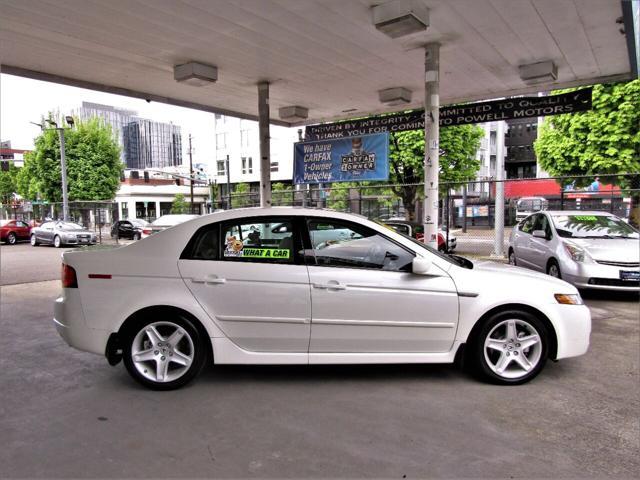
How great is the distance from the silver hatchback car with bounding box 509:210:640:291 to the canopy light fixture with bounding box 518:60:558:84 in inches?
106

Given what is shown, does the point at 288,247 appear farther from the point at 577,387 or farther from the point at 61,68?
the point at 61,68

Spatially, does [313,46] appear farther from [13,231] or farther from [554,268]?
[13,231]

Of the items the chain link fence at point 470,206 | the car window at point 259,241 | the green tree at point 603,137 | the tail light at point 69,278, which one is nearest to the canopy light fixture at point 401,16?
the car window at point 259,241

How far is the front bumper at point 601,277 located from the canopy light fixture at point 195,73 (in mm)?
7033

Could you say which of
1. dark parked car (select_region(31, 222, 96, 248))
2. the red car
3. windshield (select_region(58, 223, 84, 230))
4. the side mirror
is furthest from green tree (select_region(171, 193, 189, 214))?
the side mirror

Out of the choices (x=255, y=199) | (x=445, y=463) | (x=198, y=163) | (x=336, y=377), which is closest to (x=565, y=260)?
(x=336, y=377)

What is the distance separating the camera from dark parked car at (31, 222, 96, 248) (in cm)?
2253

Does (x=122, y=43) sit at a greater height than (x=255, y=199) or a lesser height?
greater

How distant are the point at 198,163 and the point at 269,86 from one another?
50.6 meters

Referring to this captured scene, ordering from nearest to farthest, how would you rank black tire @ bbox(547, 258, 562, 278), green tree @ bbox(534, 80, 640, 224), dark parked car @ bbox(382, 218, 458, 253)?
1. black tire @ bbox(547, 258, 562, 278)
2. dark parked car @ bbox(382, 218, 458, 253)
3. green tree @ bbox(534, 80, 640, 224)

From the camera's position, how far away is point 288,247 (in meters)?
4.29

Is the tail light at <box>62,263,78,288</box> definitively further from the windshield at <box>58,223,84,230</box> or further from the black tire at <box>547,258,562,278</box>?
the windshield at <box>58,223,84,230</box>

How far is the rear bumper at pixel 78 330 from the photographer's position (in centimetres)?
425

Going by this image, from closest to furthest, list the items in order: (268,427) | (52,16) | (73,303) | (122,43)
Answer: (268,427) < (73,303) < (52,16) < (122,43)
